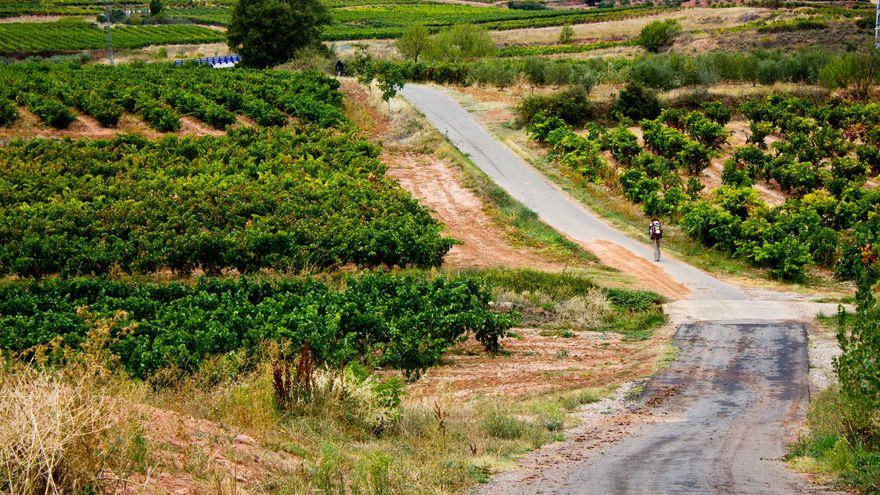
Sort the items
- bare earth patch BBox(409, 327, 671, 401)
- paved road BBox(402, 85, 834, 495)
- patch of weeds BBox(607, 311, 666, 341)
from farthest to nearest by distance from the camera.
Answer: patch of weeds BBox(607, 311, 666, 341) < bare earth patch BBox(409, 327, 671, 401) < paved road BBox(402, 85, 834, 495)

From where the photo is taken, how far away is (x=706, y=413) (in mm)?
17125

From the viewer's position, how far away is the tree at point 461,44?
8194cm

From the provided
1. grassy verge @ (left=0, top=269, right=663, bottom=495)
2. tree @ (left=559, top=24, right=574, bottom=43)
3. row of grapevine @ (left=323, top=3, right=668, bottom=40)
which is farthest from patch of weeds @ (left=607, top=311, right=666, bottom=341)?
row of grapevine @ (left=323, top=3, right=668, bottom=40)

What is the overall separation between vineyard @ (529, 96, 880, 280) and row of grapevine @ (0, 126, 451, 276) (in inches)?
344

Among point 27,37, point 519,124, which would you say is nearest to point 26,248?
point 519,124

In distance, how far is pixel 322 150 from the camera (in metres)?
41.8

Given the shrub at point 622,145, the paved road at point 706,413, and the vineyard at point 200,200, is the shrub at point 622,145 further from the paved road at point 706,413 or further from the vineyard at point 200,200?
the vineyard at point 200,200

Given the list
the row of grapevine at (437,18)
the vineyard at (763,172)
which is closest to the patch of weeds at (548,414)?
the vineyard at (763,172)

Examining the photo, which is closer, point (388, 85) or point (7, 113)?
point (7, 113)

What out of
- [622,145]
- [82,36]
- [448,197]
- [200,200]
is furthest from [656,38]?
[200,200]

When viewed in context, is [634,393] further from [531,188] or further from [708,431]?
[531,188]

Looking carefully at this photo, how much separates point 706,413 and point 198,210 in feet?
60.0

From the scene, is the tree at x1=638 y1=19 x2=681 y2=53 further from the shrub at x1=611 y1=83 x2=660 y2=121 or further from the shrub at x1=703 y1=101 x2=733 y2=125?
the shrub at x1=703 y1=101 x2=733 y2=125

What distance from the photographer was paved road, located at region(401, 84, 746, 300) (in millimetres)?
30594
